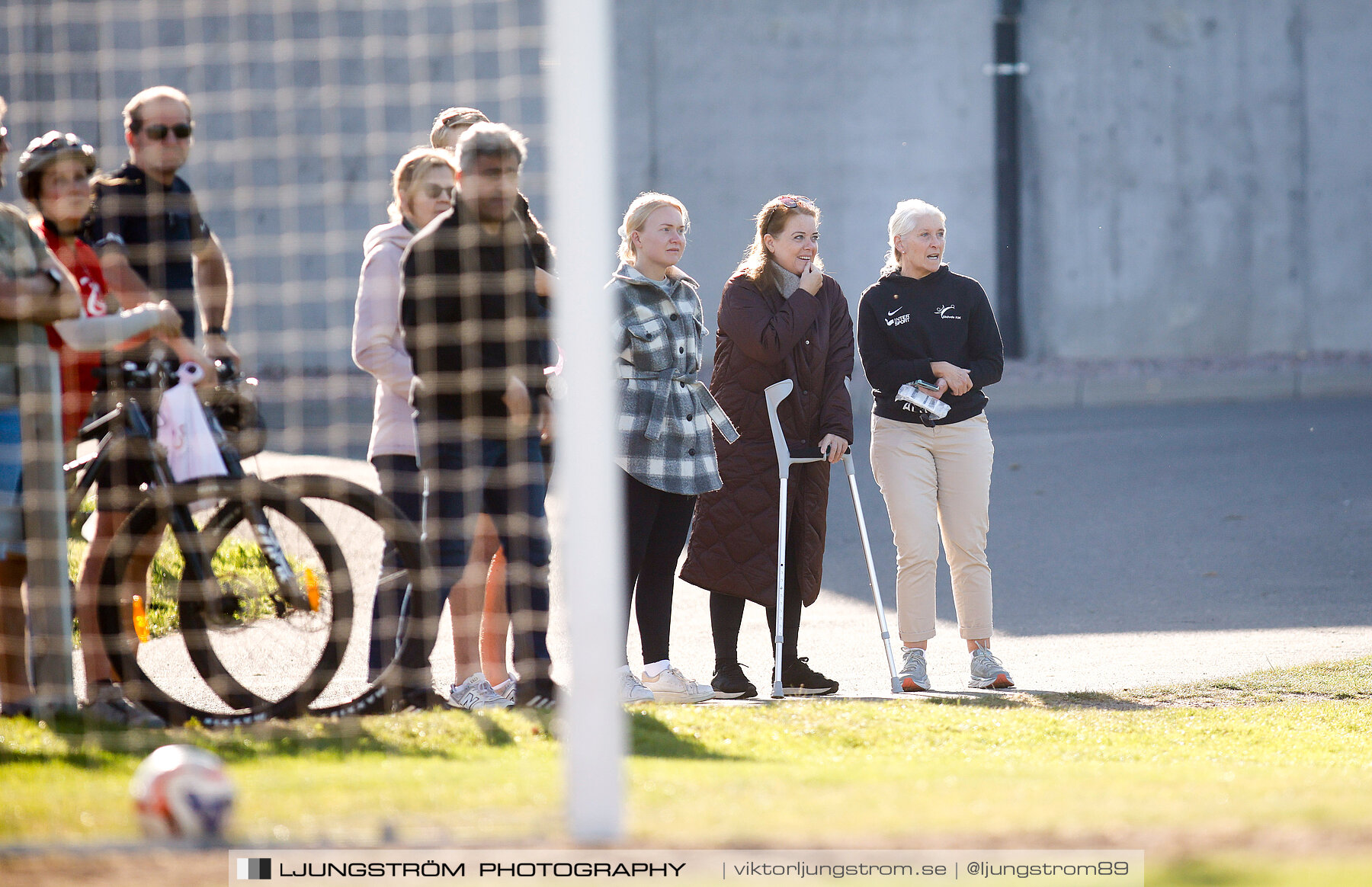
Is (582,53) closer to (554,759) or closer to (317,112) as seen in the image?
(554,759)

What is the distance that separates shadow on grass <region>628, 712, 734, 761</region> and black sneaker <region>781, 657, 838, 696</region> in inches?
40.0

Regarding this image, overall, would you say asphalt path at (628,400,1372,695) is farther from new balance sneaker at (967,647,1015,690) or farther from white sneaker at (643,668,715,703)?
white sneaker at (643,668,715,703)

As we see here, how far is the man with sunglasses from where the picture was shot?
4.68 metres

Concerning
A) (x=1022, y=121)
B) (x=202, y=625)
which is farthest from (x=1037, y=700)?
(x=1022, y=121)

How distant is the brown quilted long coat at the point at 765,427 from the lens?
561 cm

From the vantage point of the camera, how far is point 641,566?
5453 mm

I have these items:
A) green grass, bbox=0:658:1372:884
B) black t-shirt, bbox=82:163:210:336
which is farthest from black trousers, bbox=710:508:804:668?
black t-shirt, bbox=82:163:210:336

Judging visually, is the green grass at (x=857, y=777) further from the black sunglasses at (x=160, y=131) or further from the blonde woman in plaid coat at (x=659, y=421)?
the black sunglasses at (x=160, y=131)

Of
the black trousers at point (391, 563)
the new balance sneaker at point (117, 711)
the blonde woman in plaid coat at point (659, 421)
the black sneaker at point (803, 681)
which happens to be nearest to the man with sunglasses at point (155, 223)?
the black trousers at point (391, 563)

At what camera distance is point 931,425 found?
225 inches

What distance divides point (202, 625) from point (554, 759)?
4.21 ft

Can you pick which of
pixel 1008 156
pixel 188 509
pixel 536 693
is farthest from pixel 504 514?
pixel 1008 156

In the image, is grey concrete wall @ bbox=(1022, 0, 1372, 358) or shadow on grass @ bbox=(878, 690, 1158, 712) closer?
shadow on grass @ bbox=(878, 690, 1158, 712)

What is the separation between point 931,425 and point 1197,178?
11.4 metres
